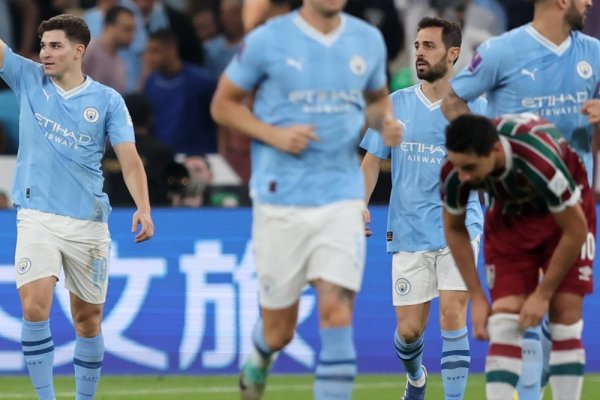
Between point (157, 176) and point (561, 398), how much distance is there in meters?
6.29

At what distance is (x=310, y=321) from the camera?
1180 centimetres

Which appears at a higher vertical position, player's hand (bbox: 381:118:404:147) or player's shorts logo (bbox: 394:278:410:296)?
player's hand (bbox: 381:118:404:147)

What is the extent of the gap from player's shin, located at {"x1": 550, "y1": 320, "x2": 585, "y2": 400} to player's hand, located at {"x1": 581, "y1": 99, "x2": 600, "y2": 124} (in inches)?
42.4

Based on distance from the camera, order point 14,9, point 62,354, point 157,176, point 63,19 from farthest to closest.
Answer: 1. point 14,9
2. point 157,176
3. point 62,354
4. point 63,19

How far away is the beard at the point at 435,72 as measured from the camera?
31.5 feet

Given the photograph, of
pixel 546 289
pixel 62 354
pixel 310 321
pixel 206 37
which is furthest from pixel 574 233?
pixel 206 37

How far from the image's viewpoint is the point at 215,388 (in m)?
11.1

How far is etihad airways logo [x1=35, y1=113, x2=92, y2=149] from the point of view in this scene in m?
9.01

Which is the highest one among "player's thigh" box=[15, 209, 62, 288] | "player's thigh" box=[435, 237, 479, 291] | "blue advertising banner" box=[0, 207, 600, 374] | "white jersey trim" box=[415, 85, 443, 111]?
"white jersey trim" box=[415, 85, 443, 111]

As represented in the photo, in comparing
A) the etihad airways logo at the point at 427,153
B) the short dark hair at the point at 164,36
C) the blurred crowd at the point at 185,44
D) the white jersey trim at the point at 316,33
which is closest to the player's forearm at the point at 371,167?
the etihad airways logo at the point at 427,153

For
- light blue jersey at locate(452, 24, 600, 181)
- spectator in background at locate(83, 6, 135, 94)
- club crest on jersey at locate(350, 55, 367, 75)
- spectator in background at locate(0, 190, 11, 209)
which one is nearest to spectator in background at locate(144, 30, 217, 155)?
spectator in background at locate(83, 6, 135, 94)

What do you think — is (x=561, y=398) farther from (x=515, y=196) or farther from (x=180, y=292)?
(x=180, y=292)

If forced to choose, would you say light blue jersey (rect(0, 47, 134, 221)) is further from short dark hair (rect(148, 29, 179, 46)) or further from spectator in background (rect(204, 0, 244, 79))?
spectator in background (rect(204, 0, 244, 79))

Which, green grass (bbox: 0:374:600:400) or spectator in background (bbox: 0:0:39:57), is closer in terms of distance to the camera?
green grass (bbox: 0:374:600:400)
